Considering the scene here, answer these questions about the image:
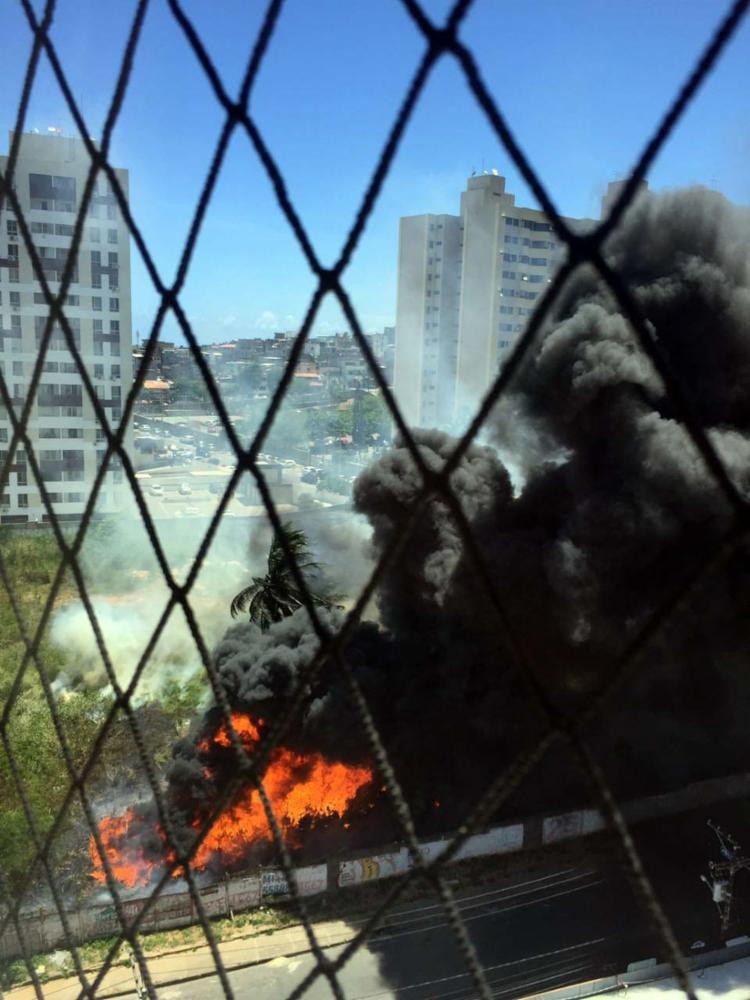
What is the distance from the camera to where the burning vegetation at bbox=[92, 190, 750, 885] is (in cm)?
1013

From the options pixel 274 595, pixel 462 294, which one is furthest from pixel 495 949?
pixel 462 294

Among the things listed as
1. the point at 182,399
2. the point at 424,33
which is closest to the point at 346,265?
the point at 424,33

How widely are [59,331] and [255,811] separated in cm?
929

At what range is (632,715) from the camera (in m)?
11.3

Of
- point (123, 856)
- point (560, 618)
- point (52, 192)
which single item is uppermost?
point (52, 192)

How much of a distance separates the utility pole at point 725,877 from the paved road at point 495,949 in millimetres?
848

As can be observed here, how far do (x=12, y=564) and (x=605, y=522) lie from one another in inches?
385

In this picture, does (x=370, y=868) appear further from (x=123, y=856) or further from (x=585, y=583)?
(x=585, y=583)

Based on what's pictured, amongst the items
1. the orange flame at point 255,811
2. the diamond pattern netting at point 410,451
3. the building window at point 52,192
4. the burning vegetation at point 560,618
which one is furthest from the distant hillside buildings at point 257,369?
the diamond pattern netting at point 410,451

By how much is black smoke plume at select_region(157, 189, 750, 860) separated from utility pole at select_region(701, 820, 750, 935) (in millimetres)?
1610

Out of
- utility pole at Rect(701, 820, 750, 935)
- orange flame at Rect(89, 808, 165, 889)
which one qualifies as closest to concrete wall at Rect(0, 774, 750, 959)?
orange flame at Rect(89, 808, 165, 889)

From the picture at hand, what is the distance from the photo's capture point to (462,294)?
68.7 ft

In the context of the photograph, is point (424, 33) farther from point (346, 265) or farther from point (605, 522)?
point (605, 522)

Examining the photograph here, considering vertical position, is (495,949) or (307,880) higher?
(307,880)
